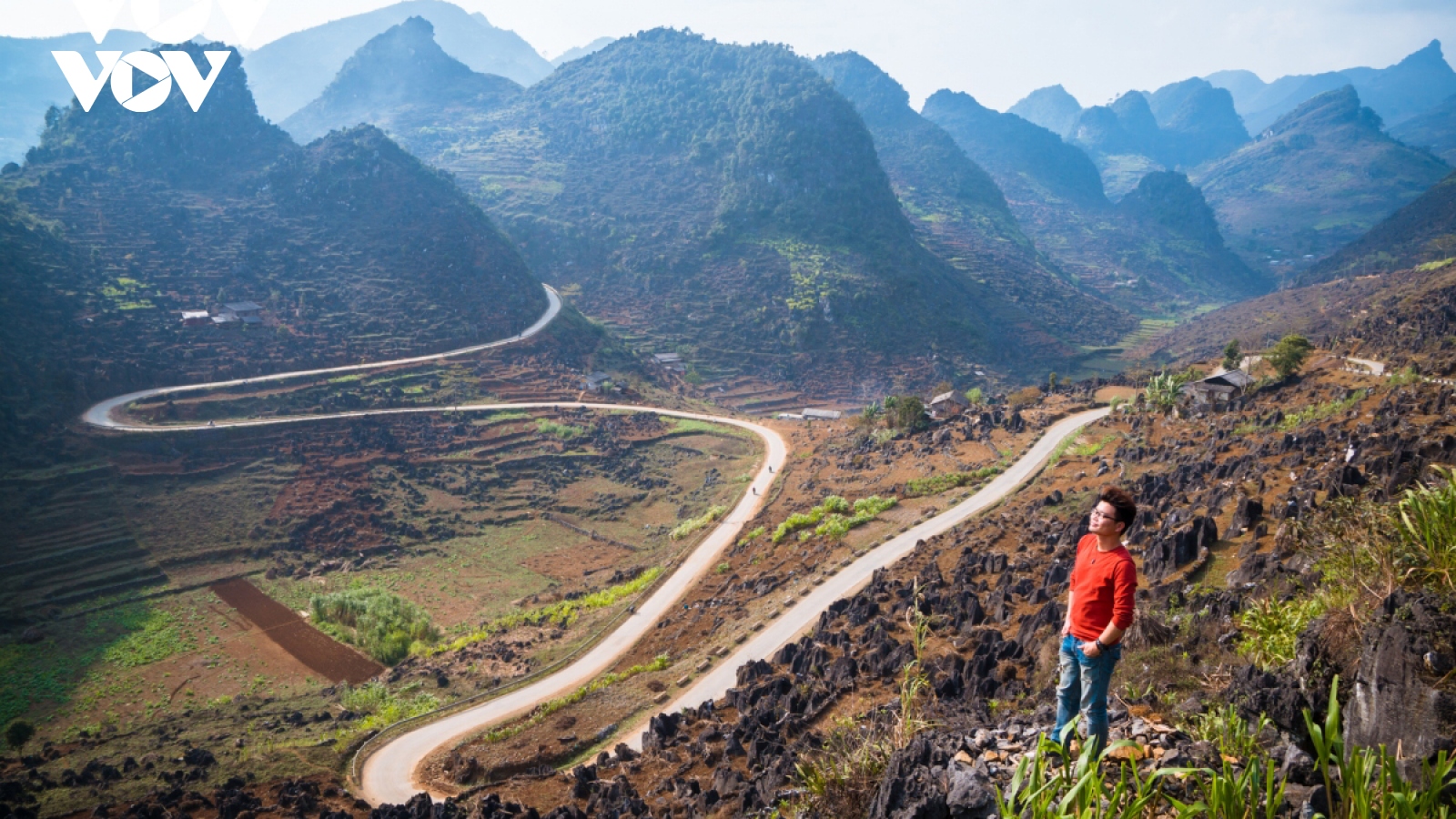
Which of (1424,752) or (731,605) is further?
(731,605)

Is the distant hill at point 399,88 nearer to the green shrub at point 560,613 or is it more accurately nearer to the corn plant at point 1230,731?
the green shrub at point 560,613

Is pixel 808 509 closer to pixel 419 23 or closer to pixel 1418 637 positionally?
pixel 1418 637

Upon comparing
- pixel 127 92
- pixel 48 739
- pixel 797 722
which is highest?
pixel 127 92

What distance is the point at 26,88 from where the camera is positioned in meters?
187

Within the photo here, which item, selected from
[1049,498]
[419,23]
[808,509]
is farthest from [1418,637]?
[419,23]

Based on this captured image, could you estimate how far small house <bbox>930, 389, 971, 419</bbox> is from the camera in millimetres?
52556

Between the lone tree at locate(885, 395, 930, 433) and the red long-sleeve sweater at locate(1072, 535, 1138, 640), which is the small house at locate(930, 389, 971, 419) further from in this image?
the red long-sleeve sweater at locate(1072, 535, 1138, 640)

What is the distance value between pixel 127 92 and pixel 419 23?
92889 millimetres

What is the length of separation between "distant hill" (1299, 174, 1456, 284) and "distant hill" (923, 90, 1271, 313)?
23.2 metres

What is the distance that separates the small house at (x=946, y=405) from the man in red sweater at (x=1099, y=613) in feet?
145

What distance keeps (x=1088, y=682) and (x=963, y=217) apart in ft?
476

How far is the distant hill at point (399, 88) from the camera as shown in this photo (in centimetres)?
15125

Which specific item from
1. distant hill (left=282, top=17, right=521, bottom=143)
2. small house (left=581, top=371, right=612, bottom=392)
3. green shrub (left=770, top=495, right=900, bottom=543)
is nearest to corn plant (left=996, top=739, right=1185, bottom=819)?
green shrub (left=770, top=495, right=900, bottom=543)

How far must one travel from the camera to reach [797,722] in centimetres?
1501
